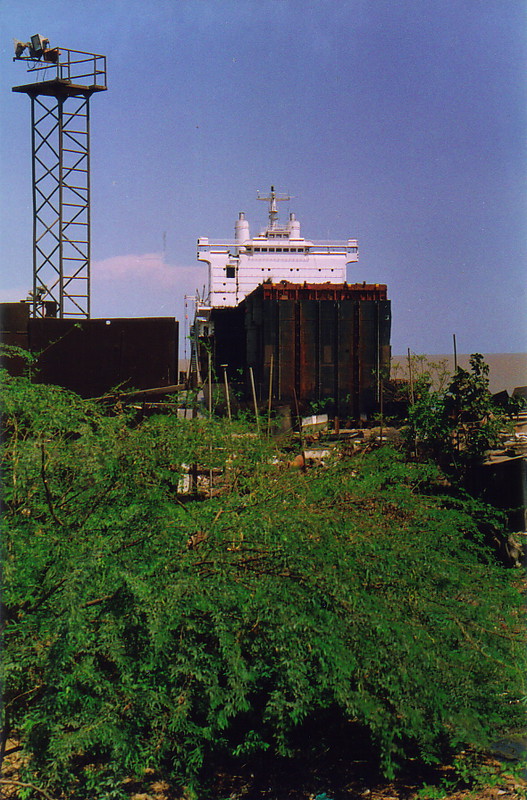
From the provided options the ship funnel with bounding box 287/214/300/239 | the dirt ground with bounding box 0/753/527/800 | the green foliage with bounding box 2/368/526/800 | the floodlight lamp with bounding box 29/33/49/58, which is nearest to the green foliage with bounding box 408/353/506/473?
the green foliage with bounding box 2/368/526/800

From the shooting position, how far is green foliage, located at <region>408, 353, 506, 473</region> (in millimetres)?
11602

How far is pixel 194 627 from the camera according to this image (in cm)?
471

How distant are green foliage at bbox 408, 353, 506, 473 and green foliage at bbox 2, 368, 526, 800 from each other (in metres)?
5.93

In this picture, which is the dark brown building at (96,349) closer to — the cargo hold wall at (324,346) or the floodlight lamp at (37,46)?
the cargo hold wall at (324,346)

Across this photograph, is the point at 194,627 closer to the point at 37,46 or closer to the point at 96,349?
the point at 96,349

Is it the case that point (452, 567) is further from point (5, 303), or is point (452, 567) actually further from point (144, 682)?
point (5, 303)

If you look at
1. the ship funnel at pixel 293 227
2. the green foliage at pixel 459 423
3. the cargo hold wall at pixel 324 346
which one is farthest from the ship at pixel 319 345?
the ship funnel at pixel 293 227

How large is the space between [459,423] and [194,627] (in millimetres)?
8113

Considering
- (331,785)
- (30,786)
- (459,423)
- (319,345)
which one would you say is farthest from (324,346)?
(30,786)

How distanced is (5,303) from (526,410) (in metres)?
9.81

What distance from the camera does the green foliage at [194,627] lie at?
4.58 metres

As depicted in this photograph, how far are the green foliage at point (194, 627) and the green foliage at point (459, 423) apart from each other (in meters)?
5.93

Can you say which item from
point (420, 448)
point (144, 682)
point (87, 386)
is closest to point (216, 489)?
point (144, 682)

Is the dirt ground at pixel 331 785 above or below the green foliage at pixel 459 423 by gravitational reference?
below
